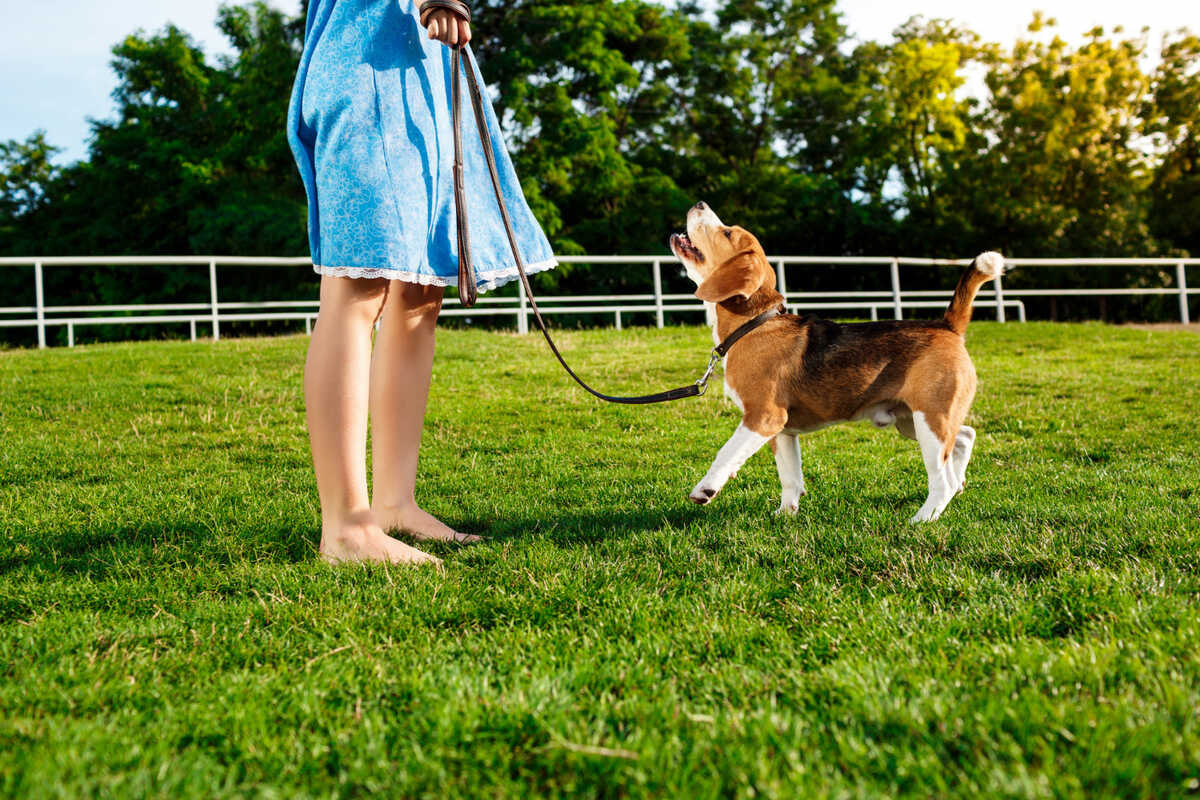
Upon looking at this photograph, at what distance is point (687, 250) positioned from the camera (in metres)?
4.40

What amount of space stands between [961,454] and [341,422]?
269 centimetres

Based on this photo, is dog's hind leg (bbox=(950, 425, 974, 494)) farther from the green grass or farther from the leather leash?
the leather leash

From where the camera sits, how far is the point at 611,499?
4152 millimetres

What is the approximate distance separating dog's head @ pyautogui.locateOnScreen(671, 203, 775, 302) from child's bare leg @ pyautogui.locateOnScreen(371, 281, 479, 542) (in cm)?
128

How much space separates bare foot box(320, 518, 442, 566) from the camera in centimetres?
302

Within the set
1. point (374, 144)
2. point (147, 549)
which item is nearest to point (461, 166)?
point (374, 144)

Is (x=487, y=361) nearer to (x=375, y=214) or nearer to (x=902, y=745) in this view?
(x=375, y=214)

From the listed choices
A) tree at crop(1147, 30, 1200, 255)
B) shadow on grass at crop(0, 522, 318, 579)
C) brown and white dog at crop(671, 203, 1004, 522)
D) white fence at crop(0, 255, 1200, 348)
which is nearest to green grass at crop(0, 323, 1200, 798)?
shadow on grass at crop(0, 522, 318, 579)

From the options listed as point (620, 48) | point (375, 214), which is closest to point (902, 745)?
point (375, 214)

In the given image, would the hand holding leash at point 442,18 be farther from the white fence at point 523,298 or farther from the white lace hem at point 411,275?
the white fence at point 523,298

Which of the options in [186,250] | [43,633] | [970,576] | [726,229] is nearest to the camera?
[43,633]

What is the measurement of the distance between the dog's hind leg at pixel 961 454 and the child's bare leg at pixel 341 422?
2.34 metres

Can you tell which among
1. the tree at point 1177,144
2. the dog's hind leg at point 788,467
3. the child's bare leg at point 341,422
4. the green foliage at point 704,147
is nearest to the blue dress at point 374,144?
the child's bare leg at point 341,422

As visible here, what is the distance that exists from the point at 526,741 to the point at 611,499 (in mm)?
2474
